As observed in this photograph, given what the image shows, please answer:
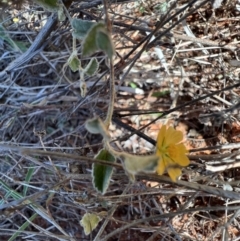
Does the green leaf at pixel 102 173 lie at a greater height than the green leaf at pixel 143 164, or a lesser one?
lesser

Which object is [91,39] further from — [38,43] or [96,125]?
[38,43]

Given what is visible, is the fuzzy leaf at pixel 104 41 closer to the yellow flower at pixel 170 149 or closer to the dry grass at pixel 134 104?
the yellow flower at pixel 170 149

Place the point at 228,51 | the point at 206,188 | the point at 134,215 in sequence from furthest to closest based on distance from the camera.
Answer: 1. the point at 134,215
2. the point at 228,51
3. the point at 206,188

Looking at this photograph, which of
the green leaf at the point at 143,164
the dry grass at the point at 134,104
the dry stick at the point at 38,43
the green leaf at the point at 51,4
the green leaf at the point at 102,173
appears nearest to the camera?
the green leaf at the point at 143,164

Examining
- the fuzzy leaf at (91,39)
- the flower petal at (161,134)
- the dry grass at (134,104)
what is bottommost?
the dry grass at (134,104)

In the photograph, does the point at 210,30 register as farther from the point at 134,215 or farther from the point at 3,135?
the point at 3,135

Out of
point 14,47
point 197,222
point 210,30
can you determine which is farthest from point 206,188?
point 14,47

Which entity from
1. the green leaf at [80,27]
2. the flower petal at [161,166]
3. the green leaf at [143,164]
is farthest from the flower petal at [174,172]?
the green leaf at [80,27]
